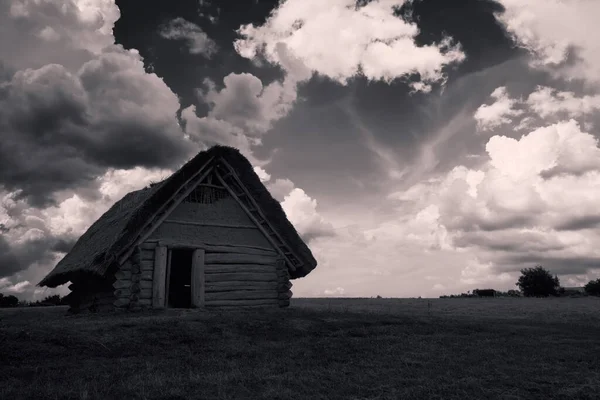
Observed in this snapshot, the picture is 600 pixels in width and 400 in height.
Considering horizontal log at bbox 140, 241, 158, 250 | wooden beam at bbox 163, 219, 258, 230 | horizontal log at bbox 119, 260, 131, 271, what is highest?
wooden beam at bbox 163, 219, 258, 230

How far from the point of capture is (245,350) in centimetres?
930

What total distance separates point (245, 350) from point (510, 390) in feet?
16.5

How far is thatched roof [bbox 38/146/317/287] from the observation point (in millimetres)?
14531

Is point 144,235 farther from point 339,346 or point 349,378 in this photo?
point 349,378

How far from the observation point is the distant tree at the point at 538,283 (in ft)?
173

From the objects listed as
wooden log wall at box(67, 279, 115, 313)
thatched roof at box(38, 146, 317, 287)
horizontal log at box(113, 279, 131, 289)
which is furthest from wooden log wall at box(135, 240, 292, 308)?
wooden log wall at box(67, 279, 115, 313)

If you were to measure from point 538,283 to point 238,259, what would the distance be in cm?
4767

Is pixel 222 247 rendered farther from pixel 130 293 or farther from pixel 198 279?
pixel 130 293

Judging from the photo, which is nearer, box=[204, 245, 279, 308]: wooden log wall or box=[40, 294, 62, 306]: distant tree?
box=[204, 245, 279, 308]: wooden log wall

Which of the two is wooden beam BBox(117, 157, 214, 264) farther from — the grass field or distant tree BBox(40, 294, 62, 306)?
distant tree BBox(40, 294, 62, 306)

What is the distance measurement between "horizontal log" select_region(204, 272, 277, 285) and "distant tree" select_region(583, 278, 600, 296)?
170ft

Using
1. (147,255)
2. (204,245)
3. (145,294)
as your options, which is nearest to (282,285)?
(204,245)

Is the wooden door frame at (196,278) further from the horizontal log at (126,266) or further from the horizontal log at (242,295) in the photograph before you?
the horizontal log at (126,266)

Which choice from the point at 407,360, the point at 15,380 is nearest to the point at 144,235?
the point at 15,380
